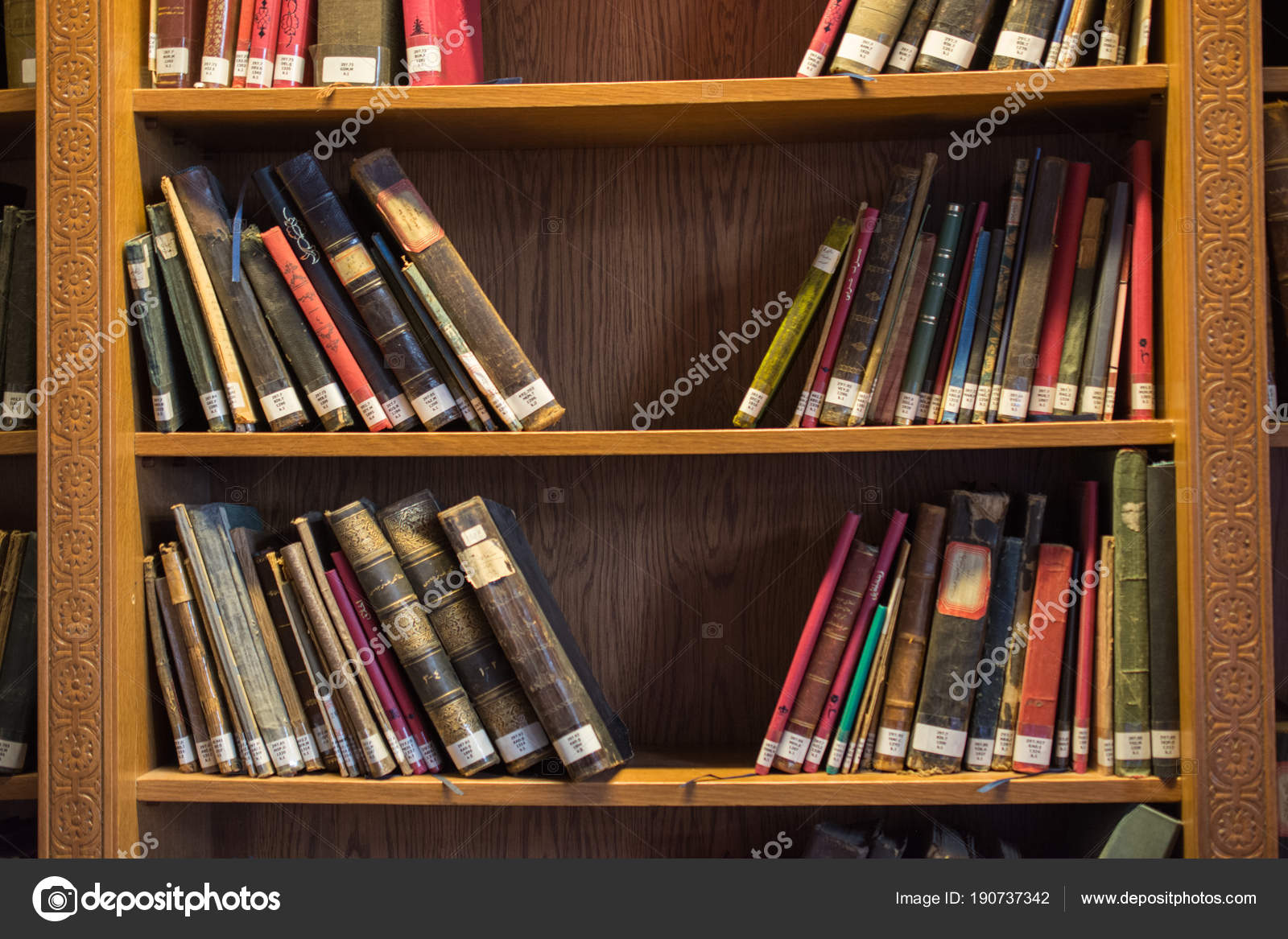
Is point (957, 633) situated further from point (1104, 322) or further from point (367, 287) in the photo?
point (367, 287)

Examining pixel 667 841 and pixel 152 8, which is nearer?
pixel 152 8

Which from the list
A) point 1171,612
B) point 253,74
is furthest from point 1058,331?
point 253,74

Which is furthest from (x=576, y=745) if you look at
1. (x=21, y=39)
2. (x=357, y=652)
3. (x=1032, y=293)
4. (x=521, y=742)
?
(x=21, y=39)

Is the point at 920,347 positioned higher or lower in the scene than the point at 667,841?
higher

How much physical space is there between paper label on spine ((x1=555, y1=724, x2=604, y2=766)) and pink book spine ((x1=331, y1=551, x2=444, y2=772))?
0.17 metres

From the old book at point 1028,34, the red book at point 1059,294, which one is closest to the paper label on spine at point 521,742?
the red book at point 1059,294

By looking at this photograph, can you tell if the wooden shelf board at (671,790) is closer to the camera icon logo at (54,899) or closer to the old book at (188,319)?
the camera icon logo at (54,899)

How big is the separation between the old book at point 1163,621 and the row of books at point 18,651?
1.41 m

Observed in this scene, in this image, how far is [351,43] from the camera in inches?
47.5

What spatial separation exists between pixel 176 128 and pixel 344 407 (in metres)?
0.48

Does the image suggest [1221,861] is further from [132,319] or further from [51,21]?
[51,21]

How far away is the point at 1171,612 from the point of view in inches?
45.1

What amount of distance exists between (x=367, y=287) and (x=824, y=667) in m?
0.74

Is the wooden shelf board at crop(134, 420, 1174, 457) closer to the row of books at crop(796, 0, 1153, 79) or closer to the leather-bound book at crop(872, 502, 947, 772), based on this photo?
the leather-bound book at crop(872, 502, 947, 772)
